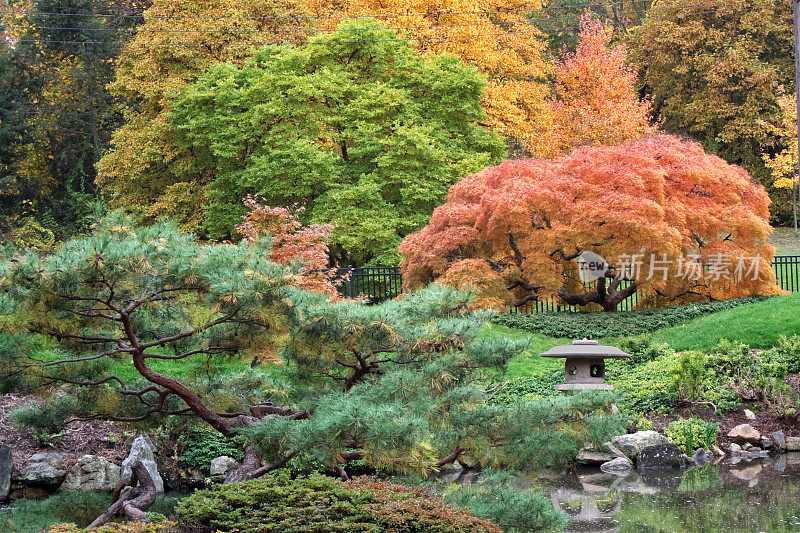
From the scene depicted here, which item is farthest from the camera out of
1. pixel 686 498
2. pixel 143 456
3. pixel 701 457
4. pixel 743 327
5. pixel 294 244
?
pixel 294 244

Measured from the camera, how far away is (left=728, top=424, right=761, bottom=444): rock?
36.4 ft

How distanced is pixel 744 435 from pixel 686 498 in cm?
266

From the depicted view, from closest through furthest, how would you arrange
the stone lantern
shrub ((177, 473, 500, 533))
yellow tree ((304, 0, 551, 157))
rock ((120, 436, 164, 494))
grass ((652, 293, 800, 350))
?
shrub ((177, 473, 500, 533)) < rock ((120, 436, 164, 494)) < the stone lantern < grass ((652, 293, 800, 350)) < yellow tree ((304, 0, 551, 157))

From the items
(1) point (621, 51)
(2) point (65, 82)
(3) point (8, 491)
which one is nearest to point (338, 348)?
(3) point (8, 491)

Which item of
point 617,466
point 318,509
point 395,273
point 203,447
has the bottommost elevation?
point 617,466

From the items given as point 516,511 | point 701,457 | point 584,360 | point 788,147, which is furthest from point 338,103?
point 516,511

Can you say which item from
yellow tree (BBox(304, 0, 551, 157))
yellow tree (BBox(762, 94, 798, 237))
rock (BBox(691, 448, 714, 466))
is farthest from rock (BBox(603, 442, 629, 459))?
yellow tree (BBox(762, 94, 798, 237))

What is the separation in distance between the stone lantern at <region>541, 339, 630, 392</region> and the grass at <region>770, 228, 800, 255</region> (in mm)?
15589

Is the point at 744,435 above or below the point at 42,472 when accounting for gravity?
below

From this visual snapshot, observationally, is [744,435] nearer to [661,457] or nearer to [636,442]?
[661,457]

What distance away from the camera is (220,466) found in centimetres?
1089

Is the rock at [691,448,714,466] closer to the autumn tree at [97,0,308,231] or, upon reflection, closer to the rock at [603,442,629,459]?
the rock at [603,442,629,459]

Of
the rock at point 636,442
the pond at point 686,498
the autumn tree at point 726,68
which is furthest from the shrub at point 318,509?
the autumn tree at point 726,68

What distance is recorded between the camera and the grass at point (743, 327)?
533 inches
